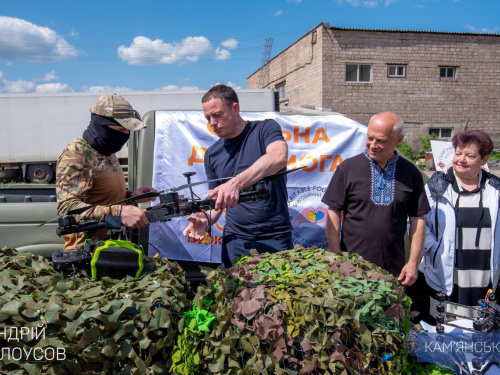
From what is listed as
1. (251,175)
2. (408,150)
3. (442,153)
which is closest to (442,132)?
(408,150)

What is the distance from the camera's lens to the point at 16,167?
1728 centimetres

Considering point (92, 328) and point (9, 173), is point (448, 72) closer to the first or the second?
point (9, 173)

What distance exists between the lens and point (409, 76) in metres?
21.5

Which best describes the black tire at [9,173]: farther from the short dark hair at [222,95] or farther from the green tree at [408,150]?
the green tree at [408,150]

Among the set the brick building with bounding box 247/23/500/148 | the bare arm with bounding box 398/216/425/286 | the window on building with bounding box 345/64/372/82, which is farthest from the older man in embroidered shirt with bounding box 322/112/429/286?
the window on building with bounding box 345/64/372/82

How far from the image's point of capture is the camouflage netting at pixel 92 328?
150 cm

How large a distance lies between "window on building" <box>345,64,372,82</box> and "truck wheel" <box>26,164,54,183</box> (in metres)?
15.6

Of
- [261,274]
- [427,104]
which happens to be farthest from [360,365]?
[427,104]

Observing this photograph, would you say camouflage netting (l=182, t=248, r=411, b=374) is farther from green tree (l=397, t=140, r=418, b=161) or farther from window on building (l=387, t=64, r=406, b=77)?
window on building (l=387, t=64, r=406, b=77)

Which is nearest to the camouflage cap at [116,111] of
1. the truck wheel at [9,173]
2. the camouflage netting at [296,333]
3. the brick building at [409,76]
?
the camouflage netting at [296,333]

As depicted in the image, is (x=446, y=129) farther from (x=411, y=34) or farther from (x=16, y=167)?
(x=16, y=167)

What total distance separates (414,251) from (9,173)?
18.4m

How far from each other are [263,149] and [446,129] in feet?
74.9

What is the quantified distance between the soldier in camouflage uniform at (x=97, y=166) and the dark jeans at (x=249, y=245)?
788 mm
